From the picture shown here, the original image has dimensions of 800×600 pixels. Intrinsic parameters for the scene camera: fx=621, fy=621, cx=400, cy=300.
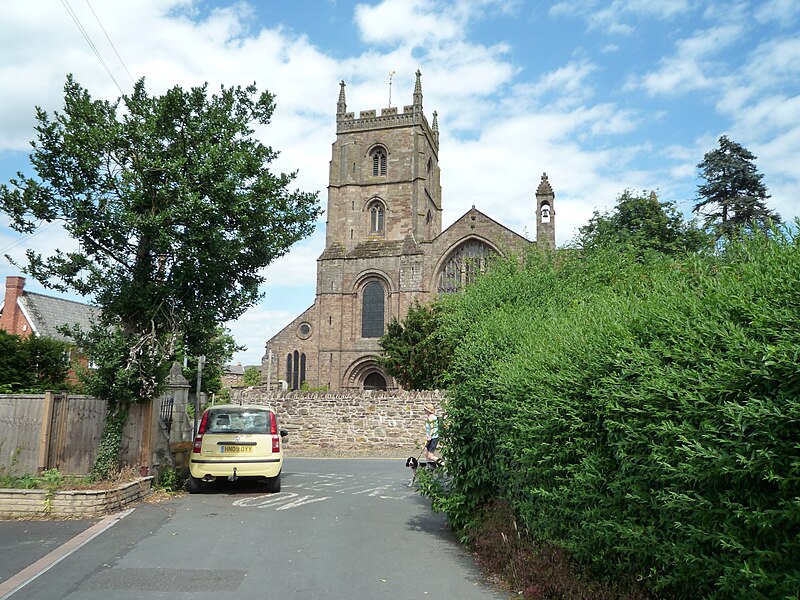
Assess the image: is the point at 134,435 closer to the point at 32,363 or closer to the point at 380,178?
the point at 32,363

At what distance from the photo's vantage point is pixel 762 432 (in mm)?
2861

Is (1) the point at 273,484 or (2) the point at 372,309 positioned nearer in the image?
(1) the point at 273,484

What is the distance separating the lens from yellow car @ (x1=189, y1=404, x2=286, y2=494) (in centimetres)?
1131

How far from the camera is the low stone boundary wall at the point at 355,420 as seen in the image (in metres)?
22.3

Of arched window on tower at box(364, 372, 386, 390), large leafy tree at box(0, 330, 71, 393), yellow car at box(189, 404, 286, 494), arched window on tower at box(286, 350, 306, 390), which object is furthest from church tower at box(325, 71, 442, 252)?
yellow car at box(189, 404, 286, 494)

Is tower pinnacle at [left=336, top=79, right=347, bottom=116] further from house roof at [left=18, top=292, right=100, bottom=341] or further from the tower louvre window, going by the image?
house roof at [left=18, top=292, right=100, bottom=341]

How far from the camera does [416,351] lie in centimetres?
3123

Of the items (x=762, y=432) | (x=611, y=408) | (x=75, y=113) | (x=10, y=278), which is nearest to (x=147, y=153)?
(x=75, y=113)

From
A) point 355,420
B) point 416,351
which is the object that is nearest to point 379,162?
point 416,351

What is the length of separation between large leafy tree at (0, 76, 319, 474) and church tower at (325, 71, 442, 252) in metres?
33.5

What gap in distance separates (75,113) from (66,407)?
5283mm

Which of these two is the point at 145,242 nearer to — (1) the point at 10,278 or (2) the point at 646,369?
(2) the point at 646,369

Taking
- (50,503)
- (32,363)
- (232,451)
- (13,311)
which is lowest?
(50,503)

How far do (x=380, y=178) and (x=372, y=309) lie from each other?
1073 centimetres
